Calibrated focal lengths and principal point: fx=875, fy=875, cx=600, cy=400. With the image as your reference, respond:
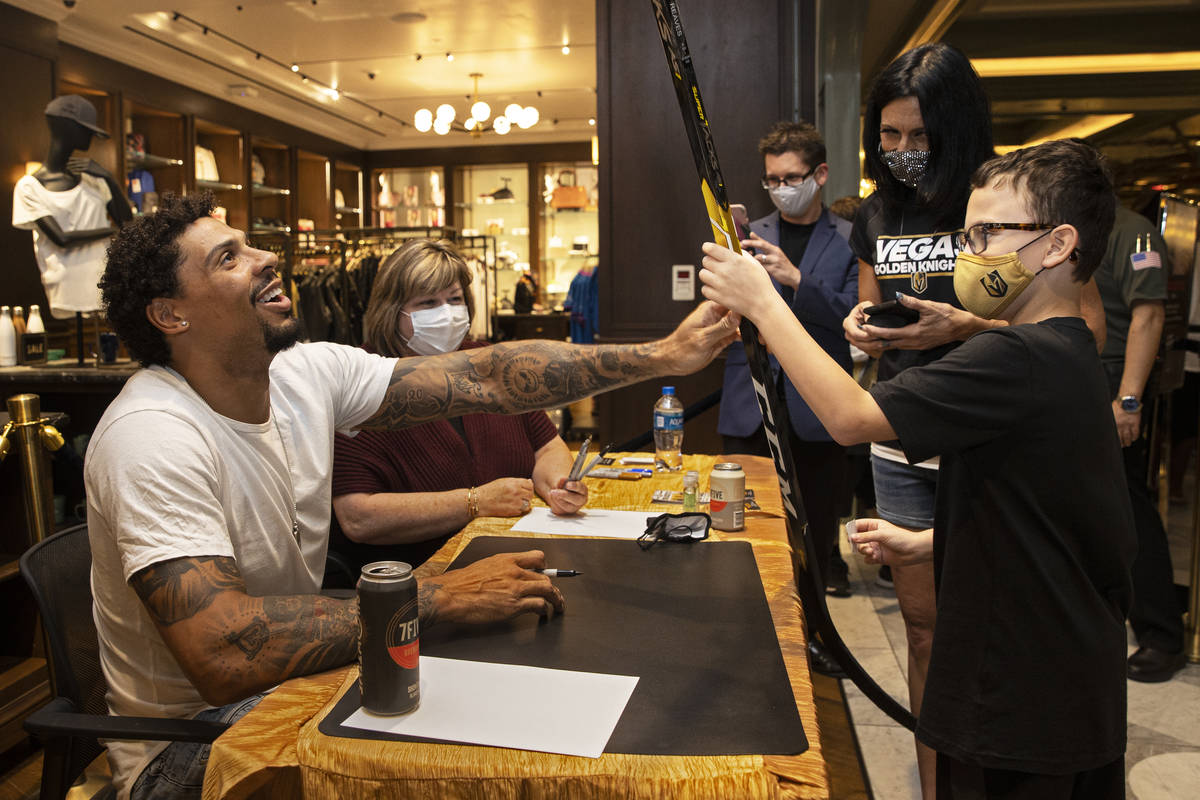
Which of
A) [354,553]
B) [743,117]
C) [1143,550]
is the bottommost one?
[1143,550]

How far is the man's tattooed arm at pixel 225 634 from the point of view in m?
1.18

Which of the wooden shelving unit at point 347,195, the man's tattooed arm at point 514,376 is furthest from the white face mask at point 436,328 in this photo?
the wooden shelving unit at point 347,195

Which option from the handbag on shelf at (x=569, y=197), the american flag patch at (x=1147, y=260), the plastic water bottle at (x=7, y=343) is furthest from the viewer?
the handbag on shelf at (x=569, y=197)

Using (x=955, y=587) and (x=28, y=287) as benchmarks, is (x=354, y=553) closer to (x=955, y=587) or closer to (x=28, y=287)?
(x=955, y=587)

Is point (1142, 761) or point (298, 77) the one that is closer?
point (1142, 761)

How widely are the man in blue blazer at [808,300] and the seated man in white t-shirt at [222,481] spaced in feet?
3.34

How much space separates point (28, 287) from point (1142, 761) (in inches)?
267

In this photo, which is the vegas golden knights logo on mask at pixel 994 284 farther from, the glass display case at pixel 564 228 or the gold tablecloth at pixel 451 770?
the glass display case at pixel 564 228

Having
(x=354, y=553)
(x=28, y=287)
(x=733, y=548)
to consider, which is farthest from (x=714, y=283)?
(x=28, y=287)

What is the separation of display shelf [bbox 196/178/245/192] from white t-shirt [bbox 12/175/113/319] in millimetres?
3796

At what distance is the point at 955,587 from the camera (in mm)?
1318

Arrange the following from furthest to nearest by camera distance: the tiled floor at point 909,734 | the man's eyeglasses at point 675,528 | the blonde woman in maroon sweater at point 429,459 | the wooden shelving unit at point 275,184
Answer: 1. the wooden shelving unit at point 275,184
2. the tiled floor at point 909,734
3. the blonde woman in maroon sweater at point 429,459
4. the man's eyeglasses at point 675,528

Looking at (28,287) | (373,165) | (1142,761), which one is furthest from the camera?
(373,165)

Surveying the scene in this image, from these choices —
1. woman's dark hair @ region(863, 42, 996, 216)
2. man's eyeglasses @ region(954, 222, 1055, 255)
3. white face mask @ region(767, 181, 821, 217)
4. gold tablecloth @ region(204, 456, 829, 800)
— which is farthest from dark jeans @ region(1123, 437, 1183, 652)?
gold tablecloth @ region(204, 456, 829, 800)
